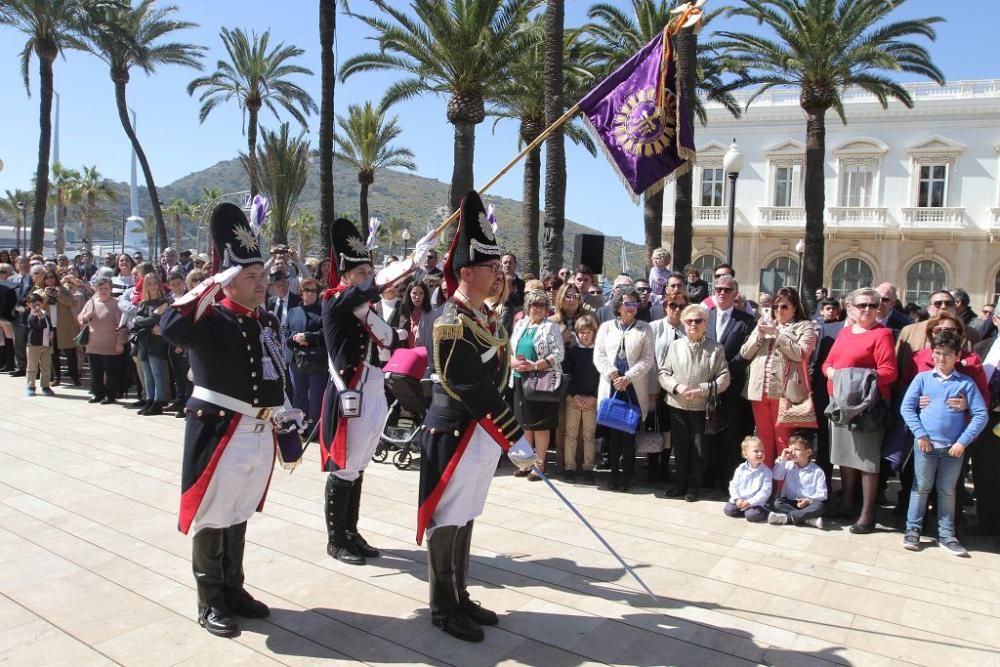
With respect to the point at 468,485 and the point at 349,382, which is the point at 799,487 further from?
the point at 349,382

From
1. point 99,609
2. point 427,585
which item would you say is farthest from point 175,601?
point 427,585

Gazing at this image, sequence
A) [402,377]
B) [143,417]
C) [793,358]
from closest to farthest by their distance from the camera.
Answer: [793,358]
[402,377]
[143,417]

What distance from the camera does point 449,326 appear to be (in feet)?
12.9

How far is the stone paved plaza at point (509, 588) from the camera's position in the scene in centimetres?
388

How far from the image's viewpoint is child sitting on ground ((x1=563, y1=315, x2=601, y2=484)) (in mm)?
7473

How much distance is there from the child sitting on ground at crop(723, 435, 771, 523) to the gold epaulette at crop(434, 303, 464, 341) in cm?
355

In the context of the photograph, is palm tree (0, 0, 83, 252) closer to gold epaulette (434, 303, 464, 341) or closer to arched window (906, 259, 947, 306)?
gold epaulette (434, 303, 464, 341)

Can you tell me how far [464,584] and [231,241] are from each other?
2.28 m

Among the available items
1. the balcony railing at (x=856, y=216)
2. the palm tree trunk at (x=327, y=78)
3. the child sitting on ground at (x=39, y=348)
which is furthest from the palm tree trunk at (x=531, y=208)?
the balcony railing at (x=856, y=216)

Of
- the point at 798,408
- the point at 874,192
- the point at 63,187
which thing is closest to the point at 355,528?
the point at 798,408

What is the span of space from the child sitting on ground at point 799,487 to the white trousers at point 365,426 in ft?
11.1

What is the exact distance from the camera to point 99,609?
4195 mm

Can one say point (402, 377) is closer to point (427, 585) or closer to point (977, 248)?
point (427, 585)

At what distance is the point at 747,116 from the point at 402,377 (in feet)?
118
